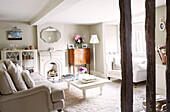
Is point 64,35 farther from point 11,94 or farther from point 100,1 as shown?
point 11,94

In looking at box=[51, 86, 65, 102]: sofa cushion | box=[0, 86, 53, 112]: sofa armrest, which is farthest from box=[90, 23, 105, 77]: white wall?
box=[0, 86, 53, 112]: sofa armrest

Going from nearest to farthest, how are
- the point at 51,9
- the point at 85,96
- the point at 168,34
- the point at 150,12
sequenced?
the point at 168,34, the point at 150,12, the point at 51,9, the point at 85,96

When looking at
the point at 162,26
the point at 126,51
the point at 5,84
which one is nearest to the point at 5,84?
the point at 5,84

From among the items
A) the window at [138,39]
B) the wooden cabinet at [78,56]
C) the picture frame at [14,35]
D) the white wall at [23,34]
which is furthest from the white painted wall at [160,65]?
the picture frame at [14,35]

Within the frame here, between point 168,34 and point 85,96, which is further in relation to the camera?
point 85,96

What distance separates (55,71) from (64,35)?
1.62 metres

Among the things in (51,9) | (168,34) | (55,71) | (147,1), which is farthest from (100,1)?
(55,71)

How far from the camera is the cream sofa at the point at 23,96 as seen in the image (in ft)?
7.55

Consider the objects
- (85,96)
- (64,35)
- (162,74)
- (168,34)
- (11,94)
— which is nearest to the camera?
(168,34)

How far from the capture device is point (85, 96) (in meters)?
3.73

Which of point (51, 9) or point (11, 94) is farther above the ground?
point (51, 9)

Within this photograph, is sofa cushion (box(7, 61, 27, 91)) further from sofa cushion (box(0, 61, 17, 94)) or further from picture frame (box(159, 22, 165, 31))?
picture frame (box(159, 22, 165, 31))

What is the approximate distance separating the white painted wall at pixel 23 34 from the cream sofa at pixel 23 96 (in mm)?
3501

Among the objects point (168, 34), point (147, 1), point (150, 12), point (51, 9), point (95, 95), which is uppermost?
point (51, 9)
